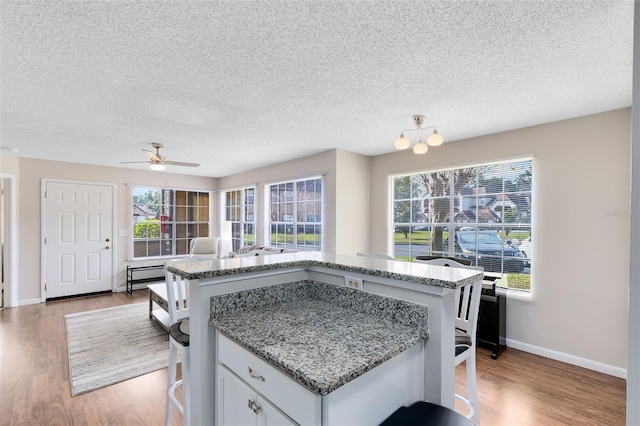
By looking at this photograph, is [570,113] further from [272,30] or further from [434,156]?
[272,30]

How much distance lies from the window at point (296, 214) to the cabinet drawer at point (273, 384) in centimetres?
358

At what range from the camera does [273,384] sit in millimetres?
1091

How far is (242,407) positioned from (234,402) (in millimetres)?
74

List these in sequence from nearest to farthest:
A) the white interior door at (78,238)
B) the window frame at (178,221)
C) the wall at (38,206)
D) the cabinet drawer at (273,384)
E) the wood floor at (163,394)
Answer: the cabinet drawer at (273,384), the wood floor at (163,394), the wall at (38,206), the white interior door at (78,238), the window frame at (178,221)

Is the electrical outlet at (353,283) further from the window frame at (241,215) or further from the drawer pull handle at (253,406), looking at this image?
the window frame at (241,215)

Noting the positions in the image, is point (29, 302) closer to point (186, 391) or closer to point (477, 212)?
point (186, 391)

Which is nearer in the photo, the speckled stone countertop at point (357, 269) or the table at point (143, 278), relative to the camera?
the speckled stone countertop at point (357, 269)

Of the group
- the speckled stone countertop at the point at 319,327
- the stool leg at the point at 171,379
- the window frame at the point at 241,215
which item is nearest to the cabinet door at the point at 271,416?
the speckled stone countertop at the point at 319,327

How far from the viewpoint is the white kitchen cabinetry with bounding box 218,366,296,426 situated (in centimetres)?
110

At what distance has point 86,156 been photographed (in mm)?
4977

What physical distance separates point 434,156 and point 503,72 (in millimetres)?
2014

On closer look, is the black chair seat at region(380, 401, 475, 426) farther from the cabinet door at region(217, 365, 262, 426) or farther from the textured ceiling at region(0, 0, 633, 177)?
the textured ceiling at region(0, 0, 633, 177)

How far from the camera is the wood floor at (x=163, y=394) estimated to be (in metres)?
2.19

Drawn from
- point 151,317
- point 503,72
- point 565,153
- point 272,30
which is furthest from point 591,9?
point 151,317
